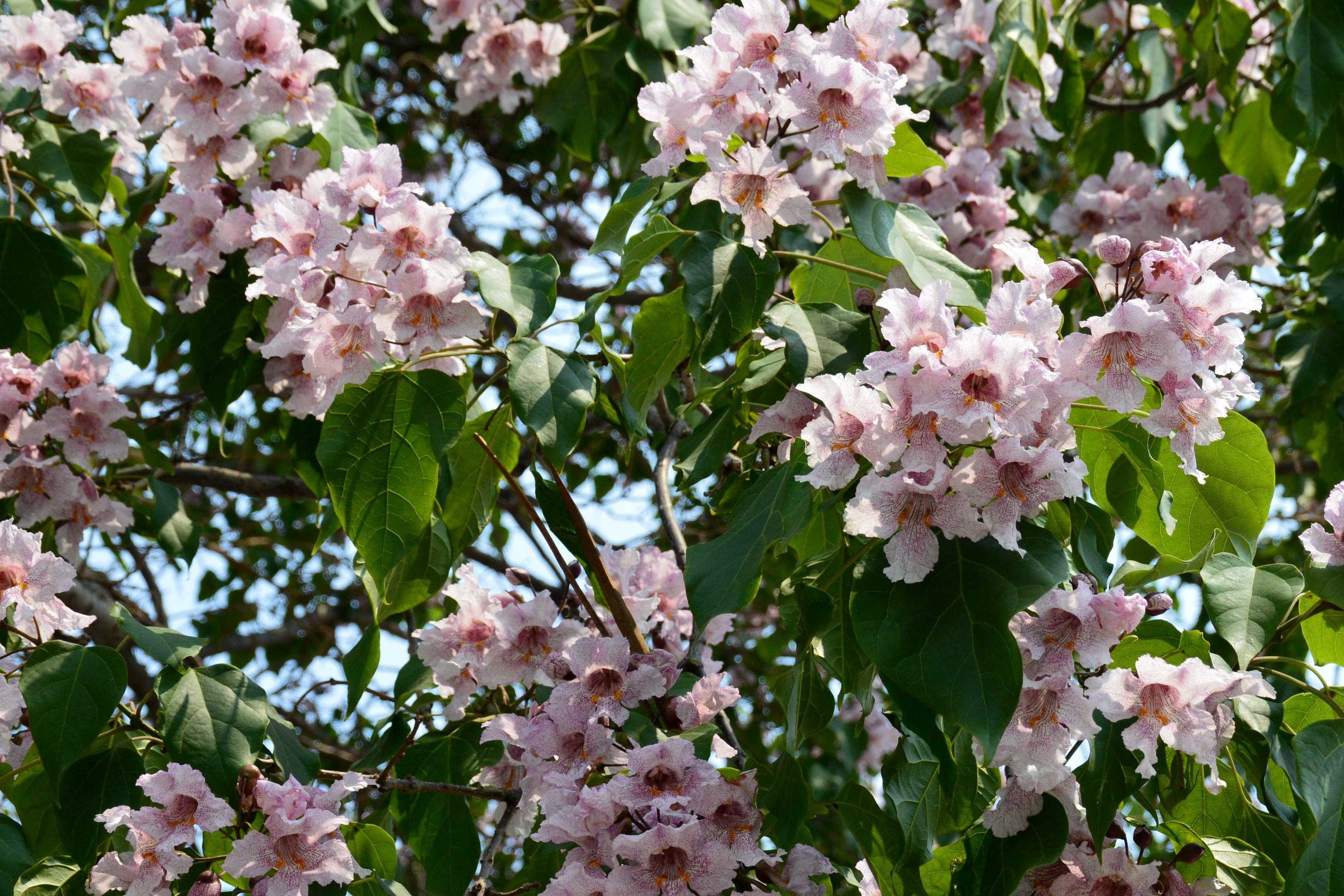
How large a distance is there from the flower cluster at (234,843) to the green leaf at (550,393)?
58 centimetres

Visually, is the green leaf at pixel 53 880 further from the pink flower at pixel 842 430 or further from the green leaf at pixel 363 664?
the pink flower at pixel 842 430

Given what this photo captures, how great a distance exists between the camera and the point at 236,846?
1637 mm

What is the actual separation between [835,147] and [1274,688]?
0.89 meters

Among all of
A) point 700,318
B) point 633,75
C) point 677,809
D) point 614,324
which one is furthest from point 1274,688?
point 614,324

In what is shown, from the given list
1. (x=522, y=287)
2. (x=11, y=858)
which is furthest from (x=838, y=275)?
(x=11, y=858)

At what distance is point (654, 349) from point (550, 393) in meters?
0.22

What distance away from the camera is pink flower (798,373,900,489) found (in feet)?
4.30

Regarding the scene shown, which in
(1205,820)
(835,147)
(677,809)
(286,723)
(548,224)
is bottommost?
(1205,820)

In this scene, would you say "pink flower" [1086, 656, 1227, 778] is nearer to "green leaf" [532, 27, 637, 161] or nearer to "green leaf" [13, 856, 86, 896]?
"green leaf" [13, 856, 86, 896]

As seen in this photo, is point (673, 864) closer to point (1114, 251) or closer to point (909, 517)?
point (909, 517)

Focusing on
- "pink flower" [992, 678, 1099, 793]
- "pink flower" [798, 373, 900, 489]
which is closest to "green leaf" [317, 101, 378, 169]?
"pink flower" [798, 373, 900, 489]

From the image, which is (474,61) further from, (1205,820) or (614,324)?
(1205,820)

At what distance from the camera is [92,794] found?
1752 millimetres

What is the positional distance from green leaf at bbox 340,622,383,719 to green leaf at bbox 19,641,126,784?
15.3 inches
